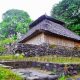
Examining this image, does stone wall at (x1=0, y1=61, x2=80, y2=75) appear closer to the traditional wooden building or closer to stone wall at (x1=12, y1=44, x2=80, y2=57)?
stone wall at (x1=12, y1=44, x2=80, y2=57)

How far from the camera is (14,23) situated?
42.3 metres

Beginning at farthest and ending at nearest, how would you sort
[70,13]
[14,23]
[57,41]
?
[14,23] → [70,13] → [57,41]

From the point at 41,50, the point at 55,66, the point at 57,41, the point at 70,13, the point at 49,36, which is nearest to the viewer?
the point at 55,66

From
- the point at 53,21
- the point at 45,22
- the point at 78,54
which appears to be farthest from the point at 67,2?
the point at 78,54

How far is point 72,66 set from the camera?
9.03m

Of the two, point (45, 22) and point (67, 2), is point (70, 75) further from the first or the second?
point (67, 2)

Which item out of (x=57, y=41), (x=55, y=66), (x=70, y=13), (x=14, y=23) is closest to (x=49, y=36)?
(x=57, y=41)

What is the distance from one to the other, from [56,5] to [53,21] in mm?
11504

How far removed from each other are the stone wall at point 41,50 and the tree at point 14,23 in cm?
2371

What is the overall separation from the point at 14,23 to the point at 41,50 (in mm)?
26862

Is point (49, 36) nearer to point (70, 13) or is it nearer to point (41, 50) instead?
point (41, 50)

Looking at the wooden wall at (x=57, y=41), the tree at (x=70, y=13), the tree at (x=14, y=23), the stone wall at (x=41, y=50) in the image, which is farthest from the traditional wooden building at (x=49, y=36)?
the tree at (x=14, y=23)

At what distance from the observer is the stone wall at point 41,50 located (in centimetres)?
1541

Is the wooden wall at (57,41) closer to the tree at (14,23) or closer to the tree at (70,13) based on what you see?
the tree at (70,13)
